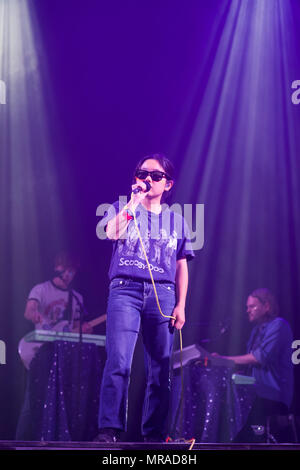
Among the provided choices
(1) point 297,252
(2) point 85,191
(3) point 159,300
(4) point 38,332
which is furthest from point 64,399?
(1) point 297,252

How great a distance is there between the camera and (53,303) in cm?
533

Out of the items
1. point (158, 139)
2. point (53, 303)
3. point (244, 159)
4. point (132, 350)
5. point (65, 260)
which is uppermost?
point (158, 139)

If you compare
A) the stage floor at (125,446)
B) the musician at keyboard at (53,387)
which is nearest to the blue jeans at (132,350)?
the stage floor at (125,446)

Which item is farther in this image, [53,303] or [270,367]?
[53,303]

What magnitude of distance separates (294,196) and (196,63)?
1790 mm

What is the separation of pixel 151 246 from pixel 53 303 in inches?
97.1

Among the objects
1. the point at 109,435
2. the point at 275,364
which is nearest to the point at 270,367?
the point at 275,364

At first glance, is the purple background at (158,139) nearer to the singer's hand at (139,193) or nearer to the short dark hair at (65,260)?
the short dark hair at (65,260)

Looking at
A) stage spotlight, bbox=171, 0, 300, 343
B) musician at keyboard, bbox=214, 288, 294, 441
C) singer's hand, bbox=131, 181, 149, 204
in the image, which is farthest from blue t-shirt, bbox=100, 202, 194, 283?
stage spotlight, bbox=171, 0, 300, 343

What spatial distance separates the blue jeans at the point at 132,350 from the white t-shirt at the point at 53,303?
89.4 inches

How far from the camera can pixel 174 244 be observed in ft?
10.7

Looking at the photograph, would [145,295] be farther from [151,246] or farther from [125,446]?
[125,446]

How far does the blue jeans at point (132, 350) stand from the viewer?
9.27ft

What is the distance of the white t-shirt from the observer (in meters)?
5.23
